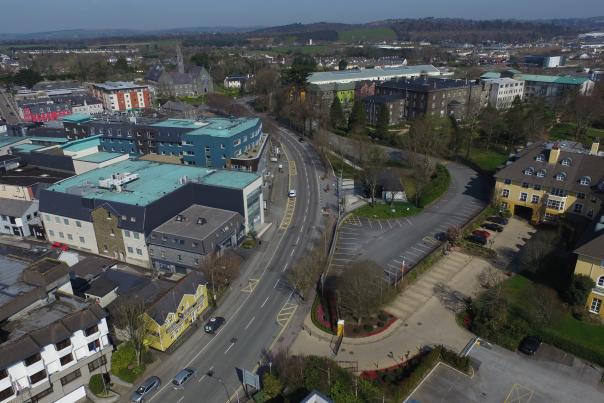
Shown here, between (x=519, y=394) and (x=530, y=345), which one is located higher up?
(x=530, y=345)

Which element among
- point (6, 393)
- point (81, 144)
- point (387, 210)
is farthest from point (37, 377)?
point (81, 144)

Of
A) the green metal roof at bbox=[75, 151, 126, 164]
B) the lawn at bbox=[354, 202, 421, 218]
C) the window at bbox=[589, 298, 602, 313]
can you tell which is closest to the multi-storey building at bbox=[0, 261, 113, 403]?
the green metal roof at bbox=[75, 151, 126, 164]

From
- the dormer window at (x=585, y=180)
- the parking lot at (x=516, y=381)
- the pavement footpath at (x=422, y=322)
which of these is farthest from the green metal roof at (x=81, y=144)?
the dormer window at (x=585, y=180)

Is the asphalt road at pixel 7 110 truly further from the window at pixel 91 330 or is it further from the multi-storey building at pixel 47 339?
the window at pixel 91 330

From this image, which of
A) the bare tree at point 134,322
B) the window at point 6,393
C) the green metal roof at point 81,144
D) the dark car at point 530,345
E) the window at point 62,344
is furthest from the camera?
the green metal roof at point 81,144

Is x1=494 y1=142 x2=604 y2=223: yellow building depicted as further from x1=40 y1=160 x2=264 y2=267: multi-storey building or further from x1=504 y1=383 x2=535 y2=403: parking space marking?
x1=40 y1=160 x2=264 y2=267: multi-storey building

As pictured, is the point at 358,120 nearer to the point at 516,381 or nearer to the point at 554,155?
the point at 554,155
